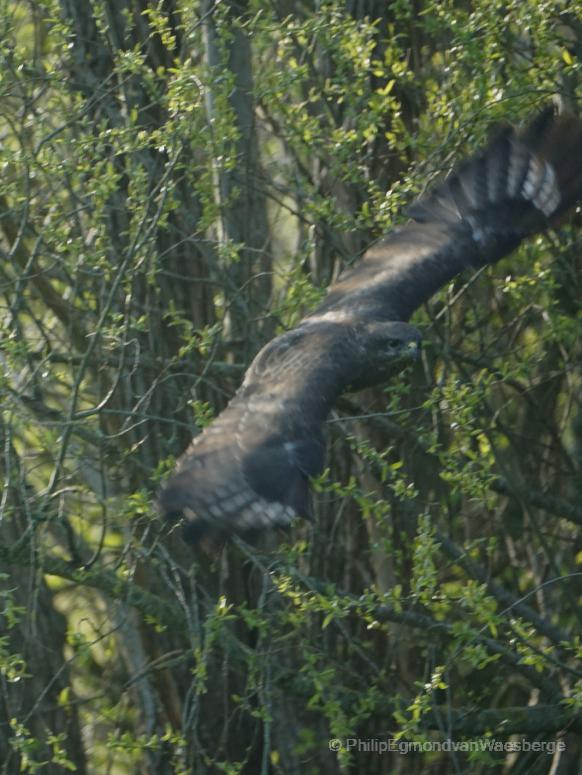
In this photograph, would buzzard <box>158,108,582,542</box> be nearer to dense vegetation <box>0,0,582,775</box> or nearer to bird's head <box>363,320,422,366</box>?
bird's head <box>363,320,422,366</box>

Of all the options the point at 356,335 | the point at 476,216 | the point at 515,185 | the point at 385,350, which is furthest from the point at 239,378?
the point at 515,185

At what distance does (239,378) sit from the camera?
741 centimetres

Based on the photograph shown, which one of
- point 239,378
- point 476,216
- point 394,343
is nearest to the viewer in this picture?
point 394,343

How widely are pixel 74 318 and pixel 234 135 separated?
168 centimetres

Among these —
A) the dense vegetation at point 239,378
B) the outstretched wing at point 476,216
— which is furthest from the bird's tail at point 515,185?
the dense vegetation at point 239,378

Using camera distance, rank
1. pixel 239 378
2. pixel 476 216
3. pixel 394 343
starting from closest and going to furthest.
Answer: pixel 394 343, pixel 476 216, pixel 239 378

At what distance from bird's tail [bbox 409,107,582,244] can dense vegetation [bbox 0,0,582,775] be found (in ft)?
0.53

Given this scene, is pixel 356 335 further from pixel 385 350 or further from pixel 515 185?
pixel 515 185

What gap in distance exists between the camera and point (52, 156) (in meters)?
6.21

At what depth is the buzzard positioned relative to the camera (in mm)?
5094

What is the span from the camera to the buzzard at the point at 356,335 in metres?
5.09

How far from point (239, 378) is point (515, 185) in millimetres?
1733

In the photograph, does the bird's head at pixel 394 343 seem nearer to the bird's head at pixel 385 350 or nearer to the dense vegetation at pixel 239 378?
the bird's head at pixel 385 350

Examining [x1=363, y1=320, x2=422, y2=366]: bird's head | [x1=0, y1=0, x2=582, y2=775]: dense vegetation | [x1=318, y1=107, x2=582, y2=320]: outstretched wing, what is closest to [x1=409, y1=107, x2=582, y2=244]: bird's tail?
[x1=318, y1=107, x2=582, y2=320]: outstretched wing
